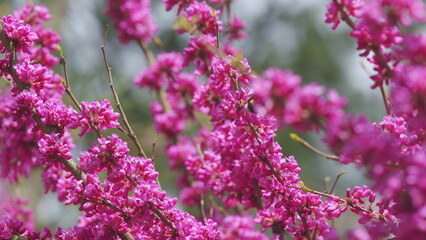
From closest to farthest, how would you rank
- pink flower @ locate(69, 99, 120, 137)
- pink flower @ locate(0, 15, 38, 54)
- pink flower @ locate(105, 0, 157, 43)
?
pink flower @ locate(69, 99, 120, 137) < pink flower @ locate(0, 15, 38, 54) < pink flower @ locate(105, 0, 157, 43)

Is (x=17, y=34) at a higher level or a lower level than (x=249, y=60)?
lower

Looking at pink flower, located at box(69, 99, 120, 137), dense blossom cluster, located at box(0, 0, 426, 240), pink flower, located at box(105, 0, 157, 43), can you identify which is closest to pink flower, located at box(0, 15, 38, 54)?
dense blossom cluster, located at box(0, 0, 426, 240)

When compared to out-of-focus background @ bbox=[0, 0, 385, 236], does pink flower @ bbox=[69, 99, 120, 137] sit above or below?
below

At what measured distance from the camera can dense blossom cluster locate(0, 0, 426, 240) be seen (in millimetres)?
1305

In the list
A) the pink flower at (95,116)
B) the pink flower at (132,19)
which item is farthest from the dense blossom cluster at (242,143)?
the pink flower at (132,19)

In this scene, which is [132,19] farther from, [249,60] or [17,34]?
[249,60]

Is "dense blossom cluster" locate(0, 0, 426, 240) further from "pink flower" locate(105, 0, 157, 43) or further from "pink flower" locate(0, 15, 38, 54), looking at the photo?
"pink flower" locate(105, 0, 157, 43)

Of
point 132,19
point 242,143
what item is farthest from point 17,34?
point 132,19

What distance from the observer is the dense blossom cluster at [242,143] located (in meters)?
1.30

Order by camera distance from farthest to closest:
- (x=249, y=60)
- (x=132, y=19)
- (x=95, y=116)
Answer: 1. (x=249, y=60)
2. (x=132, y=19)
3. (x=95, y=116)

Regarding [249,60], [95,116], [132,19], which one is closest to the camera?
[95,116]

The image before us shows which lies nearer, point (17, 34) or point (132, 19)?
point (17, 34)

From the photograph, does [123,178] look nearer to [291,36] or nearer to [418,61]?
[418,61]

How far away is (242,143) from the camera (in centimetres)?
226
